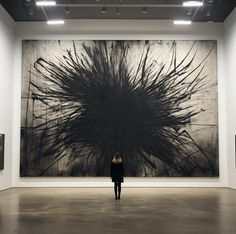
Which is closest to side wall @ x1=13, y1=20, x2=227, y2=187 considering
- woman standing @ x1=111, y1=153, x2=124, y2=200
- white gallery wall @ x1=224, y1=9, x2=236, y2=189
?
white gallery wall @ x1=224, y1=9, x2=236, y2=189

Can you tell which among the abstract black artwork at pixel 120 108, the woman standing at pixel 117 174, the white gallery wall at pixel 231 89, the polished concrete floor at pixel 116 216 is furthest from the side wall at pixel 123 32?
the woman standing at pixel 117 174

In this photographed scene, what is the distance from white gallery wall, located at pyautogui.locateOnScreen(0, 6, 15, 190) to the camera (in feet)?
61.3

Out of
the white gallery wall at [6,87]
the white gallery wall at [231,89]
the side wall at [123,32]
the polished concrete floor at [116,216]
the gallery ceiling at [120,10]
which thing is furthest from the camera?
the side wall at [123,32]

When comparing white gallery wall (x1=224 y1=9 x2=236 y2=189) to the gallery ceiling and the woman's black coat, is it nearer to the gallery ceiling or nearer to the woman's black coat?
the gallery ceiling

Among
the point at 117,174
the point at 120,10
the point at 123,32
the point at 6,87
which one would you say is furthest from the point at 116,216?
the point at 123,32

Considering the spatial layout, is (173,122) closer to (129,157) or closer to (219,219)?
(129,157)

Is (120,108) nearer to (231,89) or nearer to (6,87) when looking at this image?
(231,89)

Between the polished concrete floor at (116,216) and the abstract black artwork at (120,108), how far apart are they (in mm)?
5534

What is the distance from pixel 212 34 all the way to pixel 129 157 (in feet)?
23.9

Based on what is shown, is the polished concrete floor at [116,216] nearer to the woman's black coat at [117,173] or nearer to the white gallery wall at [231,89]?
the woman's black coat at [117,173]

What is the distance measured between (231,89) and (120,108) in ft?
17.2

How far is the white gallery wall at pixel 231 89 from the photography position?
19250 millimetres

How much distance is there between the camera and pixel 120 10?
64.2 feet

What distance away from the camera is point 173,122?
66.7 feet
